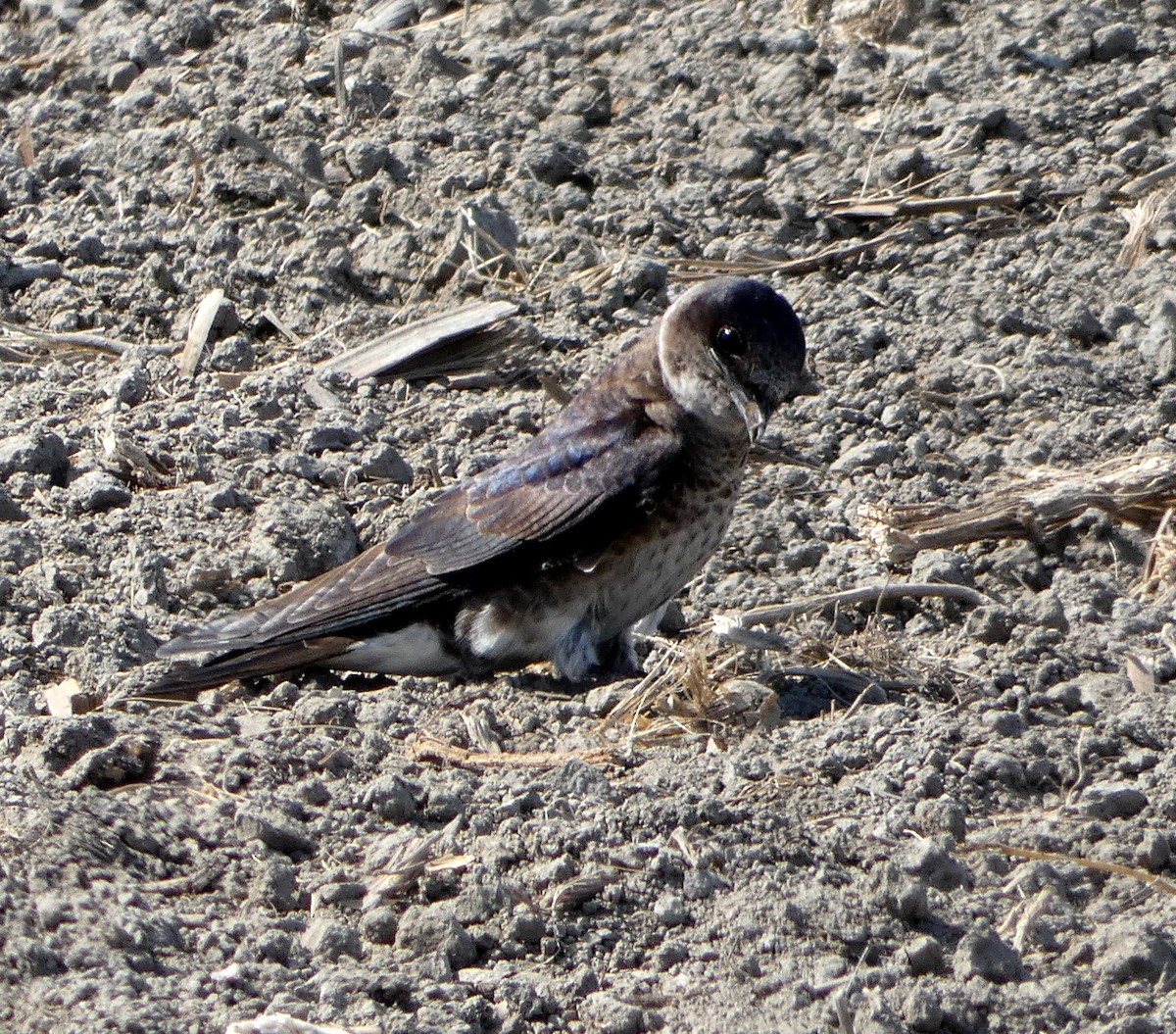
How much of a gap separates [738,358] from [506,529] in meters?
0.84

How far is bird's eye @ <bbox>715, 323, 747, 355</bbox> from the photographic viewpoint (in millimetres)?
5812

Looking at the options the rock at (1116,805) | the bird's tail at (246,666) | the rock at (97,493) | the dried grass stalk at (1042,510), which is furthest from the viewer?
the rock at (97,493)

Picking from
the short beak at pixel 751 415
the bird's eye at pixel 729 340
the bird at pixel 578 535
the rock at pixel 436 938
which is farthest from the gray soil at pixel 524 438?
the bird's eye at pixel 729 340

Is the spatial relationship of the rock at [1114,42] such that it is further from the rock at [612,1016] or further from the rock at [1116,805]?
the rock at [612,1016]

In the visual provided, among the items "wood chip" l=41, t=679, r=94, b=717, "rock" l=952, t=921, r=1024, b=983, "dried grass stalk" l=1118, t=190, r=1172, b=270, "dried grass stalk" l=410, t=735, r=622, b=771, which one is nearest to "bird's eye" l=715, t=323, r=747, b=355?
"dried grass stalk" l=410, t=735, r=622, b=771

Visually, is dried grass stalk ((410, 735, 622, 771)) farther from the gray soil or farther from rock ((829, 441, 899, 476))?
rock ((829, 441, 899, 476))

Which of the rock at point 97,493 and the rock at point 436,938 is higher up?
the rock at point 97,493

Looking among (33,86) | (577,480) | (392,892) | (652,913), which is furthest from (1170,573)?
(33,86)

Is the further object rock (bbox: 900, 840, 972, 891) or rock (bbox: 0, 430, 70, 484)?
rock (bbox: 0, 430, 70, 484)

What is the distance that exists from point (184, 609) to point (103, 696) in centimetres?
64

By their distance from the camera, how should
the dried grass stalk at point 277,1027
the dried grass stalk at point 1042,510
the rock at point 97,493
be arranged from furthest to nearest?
the rock at point 97,493 < the dried grass stalk at point 1042,510 < the dried grass stalk at point 277,1027

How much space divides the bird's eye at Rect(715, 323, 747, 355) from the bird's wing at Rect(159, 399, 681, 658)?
0.30 metres

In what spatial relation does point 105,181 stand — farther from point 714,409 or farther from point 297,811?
point 297,811

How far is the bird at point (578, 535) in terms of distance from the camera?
224 inches
